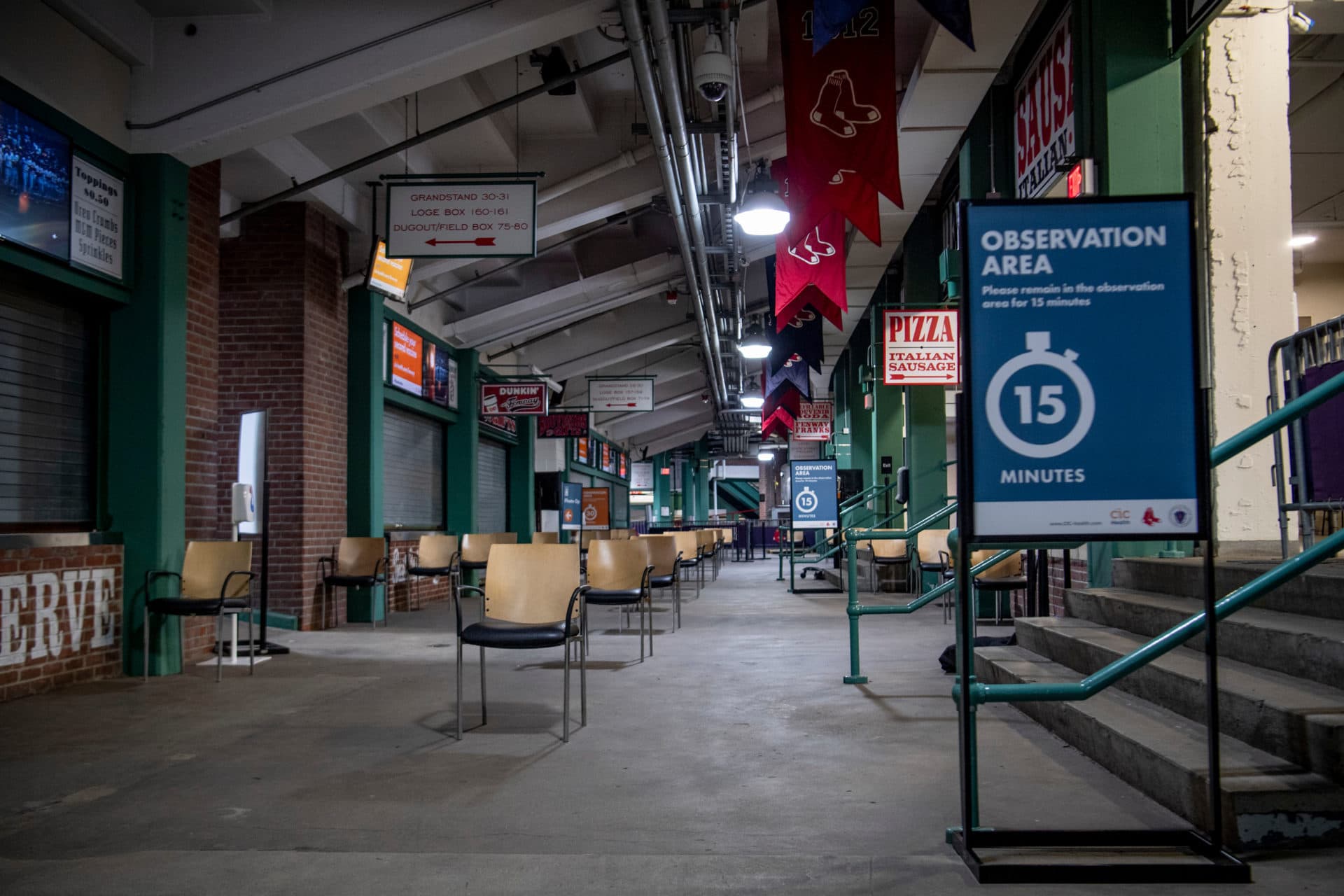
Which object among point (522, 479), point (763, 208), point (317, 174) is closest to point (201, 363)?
point (317, 174)

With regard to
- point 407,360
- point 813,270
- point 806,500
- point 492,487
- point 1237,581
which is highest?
point 813,270

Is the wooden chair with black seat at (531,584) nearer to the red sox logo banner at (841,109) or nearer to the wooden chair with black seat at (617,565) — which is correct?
the wooden chair with black seat at (617,565)

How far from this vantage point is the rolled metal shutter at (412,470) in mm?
11414

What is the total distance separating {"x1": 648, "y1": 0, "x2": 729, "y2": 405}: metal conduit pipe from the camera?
6.38m

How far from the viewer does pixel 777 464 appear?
1849 inches

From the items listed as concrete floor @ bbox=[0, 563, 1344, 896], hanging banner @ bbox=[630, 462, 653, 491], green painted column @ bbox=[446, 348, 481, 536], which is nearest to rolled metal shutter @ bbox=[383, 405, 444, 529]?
green painted column @ bbox=[446, 348, 481, 536]

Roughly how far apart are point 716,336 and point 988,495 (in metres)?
14.6

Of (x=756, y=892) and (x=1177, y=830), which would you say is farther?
(x=1177, y=830)

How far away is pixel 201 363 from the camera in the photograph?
6945 millimetres

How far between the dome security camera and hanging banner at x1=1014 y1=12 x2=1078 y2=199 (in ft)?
7.02

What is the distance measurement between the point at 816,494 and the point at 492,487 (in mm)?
6651

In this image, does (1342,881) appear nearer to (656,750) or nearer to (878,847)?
(878,847)

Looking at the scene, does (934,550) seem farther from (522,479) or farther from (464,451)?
(522,479)

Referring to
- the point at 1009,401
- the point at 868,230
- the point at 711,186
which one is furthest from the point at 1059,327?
the point at 711,186
